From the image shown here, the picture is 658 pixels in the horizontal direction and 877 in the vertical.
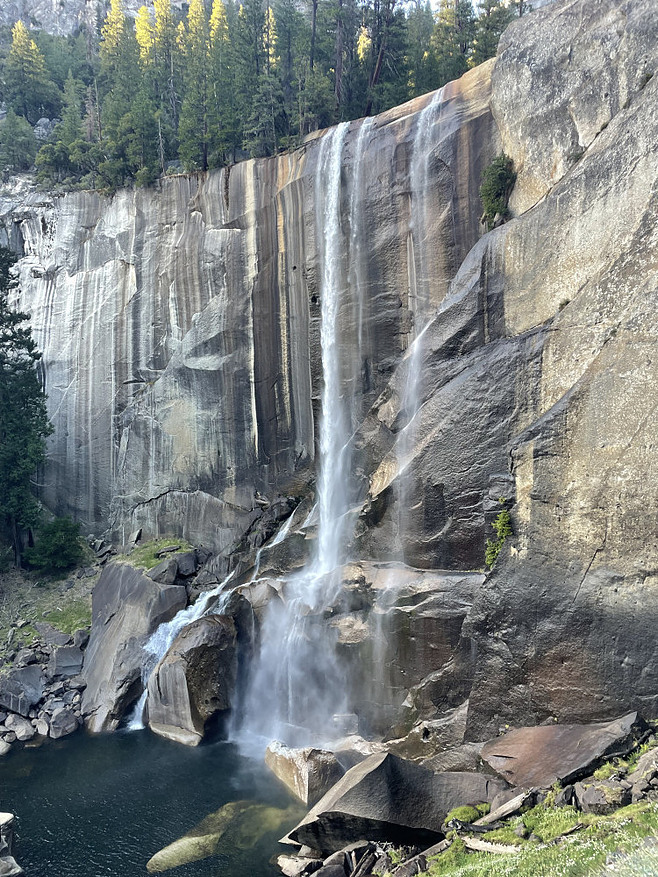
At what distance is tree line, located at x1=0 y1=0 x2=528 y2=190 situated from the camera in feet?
124

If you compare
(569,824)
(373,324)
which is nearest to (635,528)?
(569,824)

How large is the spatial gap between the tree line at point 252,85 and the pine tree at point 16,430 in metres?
10.7

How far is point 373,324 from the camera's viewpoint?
96.7 feet

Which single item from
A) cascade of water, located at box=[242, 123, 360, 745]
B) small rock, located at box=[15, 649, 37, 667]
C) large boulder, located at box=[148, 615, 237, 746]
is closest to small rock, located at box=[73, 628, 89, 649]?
small rock, located at box=[15, 649, 37, 667]

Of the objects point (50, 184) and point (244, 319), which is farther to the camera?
point (50, 184)

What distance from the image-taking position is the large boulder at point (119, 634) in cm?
2625

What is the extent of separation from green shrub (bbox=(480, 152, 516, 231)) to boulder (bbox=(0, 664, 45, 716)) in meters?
25.5

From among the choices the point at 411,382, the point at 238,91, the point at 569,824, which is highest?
the point at 238,91

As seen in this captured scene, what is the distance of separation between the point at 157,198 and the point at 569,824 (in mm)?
37679

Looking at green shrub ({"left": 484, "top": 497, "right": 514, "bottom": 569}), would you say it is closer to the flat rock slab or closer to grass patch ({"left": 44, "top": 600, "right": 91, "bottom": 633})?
the flat rock slab

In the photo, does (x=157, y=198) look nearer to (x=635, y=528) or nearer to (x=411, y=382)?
(x=411, y=382)

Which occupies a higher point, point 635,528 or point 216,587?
point 635,528

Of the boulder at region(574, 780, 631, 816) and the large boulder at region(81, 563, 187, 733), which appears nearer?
the boulder at region(574, 780, 631, 816)

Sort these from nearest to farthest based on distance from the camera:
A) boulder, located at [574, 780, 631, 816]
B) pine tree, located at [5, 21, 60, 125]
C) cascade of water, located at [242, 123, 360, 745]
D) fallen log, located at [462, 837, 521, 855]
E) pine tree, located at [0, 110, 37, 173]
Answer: boulder, located at [574, 780, 631, 816], fallen log, located at [462, 837, 521, 855], cascade of water, located at [242, 123, 360, 745], pine tree, located at [0, 110, 37, 173], pine tree, located at [5, 21, 60, 125]
